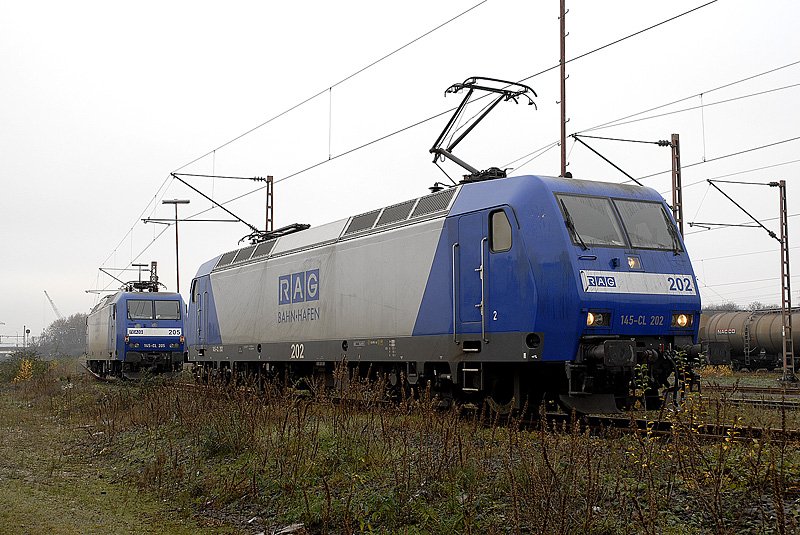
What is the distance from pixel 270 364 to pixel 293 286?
245 centimetres

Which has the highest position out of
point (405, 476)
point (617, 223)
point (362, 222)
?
point (362, 222)

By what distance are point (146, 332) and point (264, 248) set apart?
11.5 metres

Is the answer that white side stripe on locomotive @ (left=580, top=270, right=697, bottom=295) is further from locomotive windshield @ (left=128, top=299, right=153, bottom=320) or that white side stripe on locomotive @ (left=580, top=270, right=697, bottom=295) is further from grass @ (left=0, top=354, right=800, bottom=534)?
locomotive windshield @ (left=128, top=299, right=153, bottom=320)

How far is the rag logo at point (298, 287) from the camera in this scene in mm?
16391

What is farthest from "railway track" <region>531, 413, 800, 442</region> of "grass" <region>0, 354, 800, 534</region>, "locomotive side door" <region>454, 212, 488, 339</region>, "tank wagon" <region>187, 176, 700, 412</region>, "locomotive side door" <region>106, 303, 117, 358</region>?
"locomotive side door" <region>106, 303, 117, 358</region>

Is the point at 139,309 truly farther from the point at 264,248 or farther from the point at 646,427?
the point at 646,427

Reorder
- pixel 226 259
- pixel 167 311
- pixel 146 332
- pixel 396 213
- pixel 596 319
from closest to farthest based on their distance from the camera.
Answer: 1. pixel 596 319
2. pixel 396 213
3. pixel 226 259
4. pixel 146 332
5. pixel 167 311

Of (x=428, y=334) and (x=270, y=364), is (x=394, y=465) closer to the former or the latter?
(x=428, y=334)

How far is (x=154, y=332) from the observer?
29203mm

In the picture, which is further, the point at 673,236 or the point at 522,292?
the point at 673,236

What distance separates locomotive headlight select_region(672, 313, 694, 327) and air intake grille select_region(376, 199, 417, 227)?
4634mm

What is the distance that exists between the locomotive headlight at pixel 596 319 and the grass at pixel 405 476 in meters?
1.53

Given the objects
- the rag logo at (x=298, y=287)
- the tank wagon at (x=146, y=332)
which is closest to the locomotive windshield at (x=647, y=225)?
the rag logo at (x=298, y=287)

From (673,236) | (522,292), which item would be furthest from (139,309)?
(673,236)
